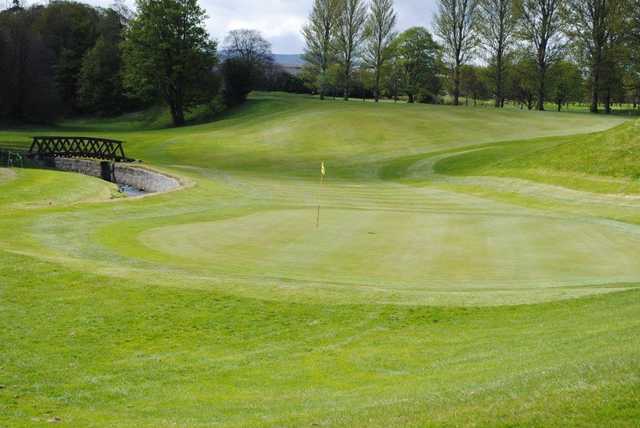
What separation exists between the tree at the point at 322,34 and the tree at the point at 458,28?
1525cm

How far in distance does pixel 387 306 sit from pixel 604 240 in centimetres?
1093

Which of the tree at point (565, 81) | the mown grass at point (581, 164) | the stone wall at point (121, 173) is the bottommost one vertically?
the stone wall at point (121, 173)

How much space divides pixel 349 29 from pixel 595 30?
1333 inches

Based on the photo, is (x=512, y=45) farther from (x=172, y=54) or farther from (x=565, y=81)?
(x=172, y=54)

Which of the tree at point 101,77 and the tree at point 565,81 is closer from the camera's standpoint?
the tree at point 565,81

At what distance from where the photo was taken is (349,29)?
97.7 meters

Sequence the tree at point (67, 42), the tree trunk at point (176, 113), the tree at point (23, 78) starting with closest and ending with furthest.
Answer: the tree trunk at point (176, 113)
the tree at point (23, 78)
the tree at point (67, 42)

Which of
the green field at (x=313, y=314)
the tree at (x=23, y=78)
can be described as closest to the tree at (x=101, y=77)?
the tree at (x=23, y=78)

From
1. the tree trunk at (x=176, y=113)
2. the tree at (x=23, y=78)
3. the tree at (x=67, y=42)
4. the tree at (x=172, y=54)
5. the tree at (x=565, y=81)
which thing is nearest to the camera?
the tree at (x=172, y=54)

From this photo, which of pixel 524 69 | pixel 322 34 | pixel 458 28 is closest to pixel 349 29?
pixel 322 34

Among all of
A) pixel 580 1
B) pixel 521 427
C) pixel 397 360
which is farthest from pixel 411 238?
pixel 580 1

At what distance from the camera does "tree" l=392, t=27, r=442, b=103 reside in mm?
118875

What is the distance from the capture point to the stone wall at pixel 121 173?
43.6 meters

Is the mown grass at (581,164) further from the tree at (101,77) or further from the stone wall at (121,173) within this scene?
the tree at (101,77)
